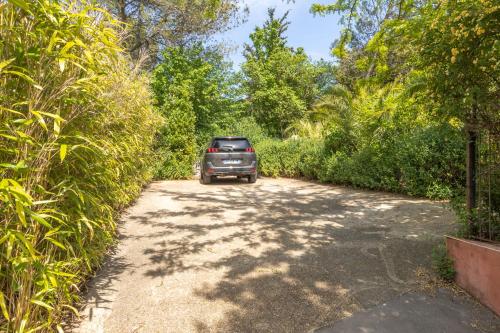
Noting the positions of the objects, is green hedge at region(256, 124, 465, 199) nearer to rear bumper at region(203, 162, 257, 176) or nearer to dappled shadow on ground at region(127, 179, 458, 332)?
dappled shadow on ground at region(127, 179, 458, 332)

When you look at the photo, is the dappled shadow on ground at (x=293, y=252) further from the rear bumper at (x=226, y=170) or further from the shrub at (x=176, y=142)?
the shrub at (x=176, y=142)

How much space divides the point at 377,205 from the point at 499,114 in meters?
3.96

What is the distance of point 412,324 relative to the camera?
2443 mm

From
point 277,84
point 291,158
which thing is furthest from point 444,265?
point 277,84

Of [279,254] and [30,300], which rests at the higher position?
[30,300]

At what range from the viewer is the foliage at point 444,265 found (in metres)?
3.08

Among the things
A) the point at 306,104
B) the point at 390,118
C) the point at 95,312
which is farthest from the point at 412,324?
the point at 306,104

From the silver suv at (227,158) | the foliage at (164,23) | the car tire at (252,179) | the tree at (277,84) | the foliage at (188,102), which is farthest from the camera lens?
the tree at (277,84)

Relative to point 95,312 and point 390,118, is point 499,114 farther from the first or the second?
point 390,118

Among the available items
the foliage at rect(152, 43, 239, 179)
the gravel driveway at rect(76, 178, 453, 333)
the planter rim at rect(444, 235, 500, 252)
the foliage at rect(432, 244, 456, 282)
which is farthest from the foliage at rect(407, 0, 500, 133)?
the foliage at rect(152, 43, 239, 179)

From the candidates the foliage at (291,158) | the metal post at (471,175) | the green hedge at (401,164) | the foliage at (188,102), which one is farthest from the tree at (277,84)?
the metal post at (471,175)

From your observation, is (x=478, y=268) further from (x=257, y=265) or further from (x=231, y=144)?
(x=231, y=144)

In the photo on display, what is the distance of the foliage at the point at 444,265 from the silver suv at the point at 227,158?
24.9ft

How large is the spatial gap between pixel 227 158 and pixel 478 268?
26.9ft
